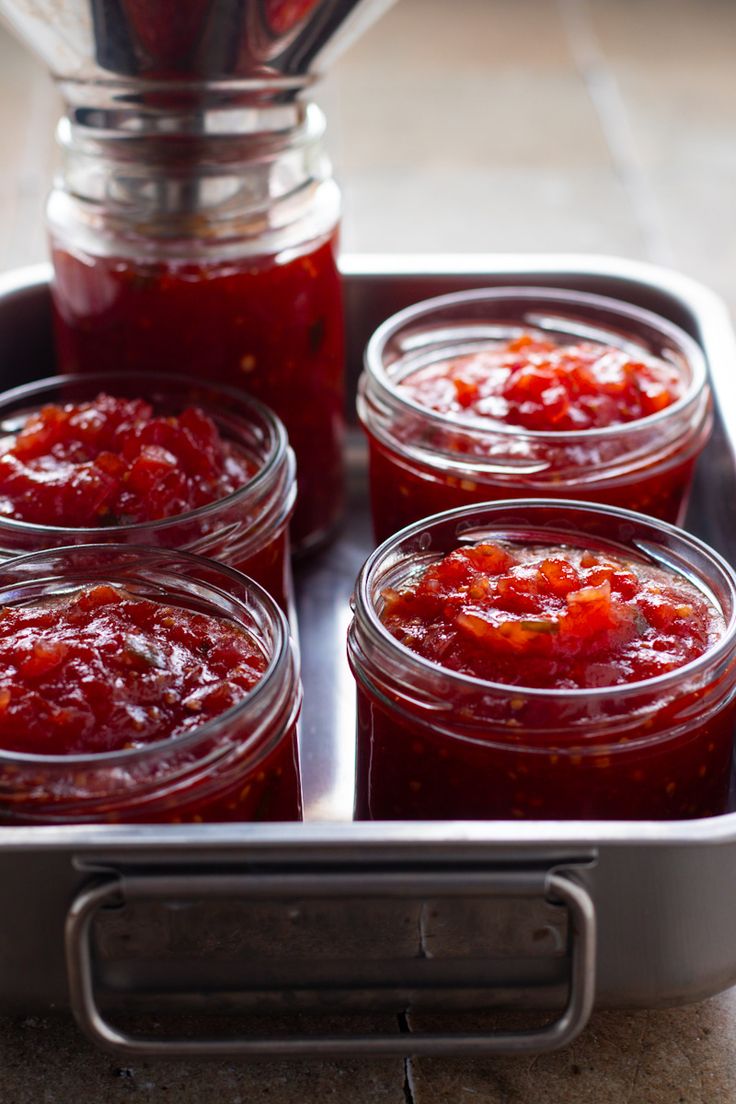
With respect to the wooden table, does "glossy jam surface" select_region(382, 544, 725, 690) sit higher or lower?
higher

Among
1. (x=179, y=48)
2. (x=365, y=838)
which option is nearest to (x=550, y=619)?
(x=365, y=838)

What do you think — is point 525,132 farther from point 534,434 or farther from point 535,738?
point 535,738

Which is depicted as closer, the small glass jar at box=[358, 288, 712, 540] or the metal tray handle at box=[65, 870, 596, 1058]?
the metal tray handle at box=[65, 870, 596, 1058]

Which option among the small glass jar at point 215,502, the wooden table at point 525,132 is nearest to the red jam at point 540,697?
the small glass jar at point 215,502

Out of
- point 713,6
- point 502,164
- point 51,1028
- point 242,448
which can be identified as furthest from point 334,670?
point 713,6

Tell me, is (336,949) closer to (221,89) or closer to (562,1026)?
(562,1026)

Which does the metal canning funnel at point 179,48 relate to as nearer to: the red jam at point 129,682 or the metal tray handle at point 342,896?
the red jam at point 129,682

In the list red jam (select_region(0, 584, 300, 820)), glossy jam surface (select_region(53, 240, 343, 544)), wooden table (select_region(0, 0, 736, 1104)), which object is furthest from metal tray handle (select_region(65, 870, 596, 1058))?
wooden table (select_region(0, 0, 736, 1104))

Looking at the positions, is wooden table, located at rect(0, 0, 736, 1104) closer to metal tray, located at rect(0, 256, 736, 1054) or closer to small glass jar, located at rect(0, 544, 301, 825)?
small glass jar, located at rect(0, 544, 301, 825)
